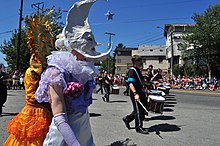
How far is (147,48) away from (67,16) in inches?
3085

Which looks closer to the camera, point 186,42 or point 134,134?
point 134,134

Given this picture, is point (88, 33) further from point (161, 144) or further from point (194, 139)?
point (194, 139)

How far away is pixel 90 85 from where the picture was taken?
249cm

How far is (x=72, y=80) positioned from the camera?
90.7 inches

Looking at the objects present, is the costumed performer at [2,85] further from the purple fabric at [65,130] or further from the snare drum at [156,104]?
the purple fabric at [65,130]

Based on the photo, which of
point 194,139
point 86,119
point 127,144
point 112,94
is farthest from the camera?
point 112,94

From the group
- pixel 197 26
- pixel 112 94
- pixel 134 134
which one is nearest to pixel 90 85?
pixel 134 134

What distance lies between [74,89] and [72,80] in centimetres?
12

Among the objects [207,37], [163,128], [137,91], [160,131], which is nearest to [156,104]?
[163,128]

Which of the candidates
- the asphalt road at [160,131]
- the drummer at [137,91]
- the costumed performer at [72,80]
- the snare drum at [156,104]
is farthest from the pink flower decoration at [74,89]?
the snare drum at [156,104]

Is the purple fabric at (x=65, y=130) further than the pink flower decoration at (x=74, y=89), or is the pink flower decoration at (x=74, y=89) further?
the pink flower decoration at (x=74, y=89)

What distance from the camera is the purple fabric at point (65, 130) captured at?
207cm

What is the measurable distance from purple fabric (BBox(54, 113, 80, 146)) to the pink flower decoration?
19 cm

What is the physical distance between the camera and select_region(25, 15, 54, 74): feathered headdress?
3.26m
